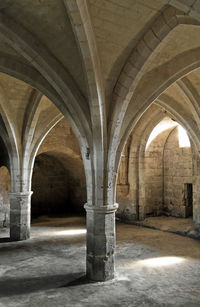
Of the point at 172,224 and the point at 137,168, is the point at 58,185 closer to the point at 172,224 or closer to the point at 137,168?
the point at 137,168

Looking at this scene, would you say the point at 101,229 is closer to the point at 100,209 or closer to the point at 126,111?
the point at 100,209

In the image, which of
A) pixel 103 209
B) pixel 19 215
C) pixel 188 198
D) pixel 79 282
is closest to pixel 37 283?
pixel 79 282

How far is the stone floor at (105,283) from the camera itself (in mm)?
5234

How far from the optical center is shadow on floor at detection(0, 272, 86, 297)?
564 cm

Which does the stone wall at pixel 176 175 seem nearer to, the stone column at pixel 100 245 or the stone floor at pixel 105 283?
the stone floor at pixel 105 283

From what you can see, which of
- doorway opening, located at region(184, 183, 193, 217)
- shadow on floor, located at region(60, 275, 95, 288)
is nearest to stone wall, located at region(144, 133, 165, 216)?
doorway opening, located at region(184, 183, 193, 217)

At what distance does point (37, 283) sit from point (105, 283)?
132cm

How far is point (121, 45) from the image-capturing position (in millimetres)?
5562

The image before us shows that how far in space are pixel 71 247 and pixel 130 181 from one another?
495 centimetres

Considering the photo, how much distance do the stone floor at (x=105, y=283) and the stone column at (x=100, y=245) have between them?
24 cm

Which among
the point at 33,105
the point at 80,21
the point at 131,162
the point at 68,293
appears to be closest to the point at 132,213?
the point at 131,162

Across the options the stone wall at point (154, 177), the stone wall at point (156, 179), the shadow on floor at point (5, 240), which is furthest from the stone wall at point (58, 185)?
the shadow on floor at point (5, 240)

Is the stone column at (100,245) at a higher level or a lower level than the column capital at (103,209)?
lower

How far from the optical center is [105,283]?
19.4 ft
